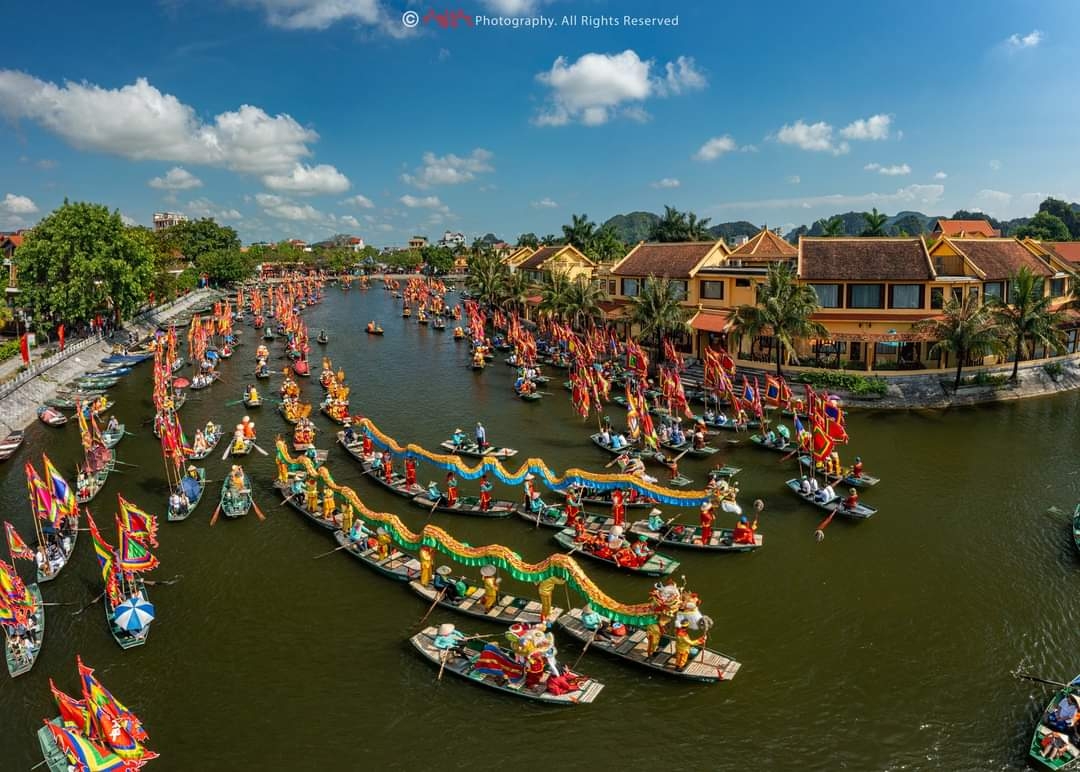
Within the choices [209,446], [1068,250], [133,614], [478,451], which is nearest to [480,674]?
[133,614]

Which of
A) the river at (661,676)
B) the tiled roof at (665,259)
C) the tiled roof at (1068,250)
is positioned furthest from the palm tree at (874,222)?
the river at (661,676)

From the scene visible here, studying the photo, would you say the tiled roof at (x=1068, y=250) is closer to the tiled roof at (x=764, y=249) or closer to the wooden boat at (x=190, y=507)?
the tiled roof at (x=764, y=249)

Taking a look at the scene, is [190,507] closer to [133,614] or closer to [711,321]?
[133,614]

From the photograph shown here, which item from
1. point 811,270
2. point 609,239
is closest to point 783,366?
point 811,270

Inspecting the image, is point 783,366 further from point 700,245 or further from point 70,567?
point 70,567

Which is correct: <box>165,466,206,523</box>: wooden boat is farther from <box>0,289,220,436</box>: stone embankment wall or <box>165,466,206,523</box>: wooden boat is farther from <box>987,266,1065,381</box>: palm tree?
<box>987,266,1065,381</box>: palm tree
